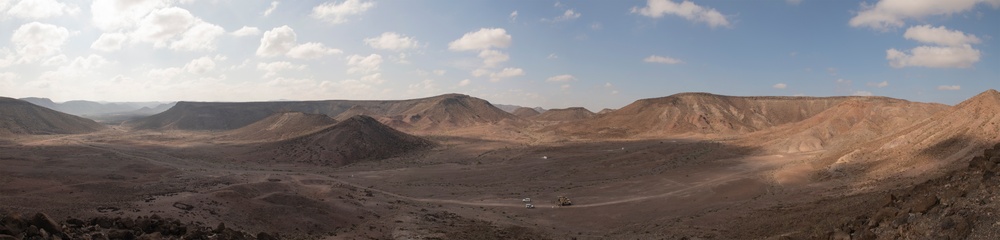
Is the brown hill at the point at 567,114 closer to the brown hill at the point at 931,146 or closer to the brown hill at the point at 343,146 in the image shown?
the brown hill at the point at 343,146

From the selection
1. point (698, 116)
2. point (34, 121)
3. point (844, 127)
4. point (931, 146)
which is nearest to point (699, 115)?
point (698, 116)

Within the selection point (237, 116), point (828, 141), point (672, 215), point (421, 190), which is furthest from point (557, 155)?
point (237, 116)

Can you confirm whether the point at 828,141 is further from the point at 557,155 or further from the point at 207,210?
the point at 207,210

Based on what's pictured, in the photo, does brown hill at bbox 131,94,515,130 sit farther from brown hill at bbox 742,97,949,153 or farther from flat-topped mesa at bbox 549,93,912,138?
brown hill at bbox 742,97,949,153

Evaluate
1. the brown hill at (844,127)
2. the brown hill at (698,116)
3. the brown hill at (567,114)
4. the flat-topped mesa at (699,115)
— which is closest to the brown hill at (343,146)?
the flat-topped mesa at (699,115)

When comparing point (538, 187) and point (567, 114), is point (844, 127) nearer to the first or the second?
point (538, 187)
